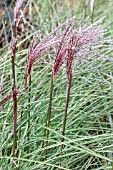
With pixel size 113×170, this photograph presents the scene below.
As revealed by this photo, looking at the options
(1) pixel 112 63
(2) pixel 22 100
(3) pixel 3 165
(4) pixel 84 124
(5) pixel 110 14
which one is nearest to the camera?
(3) pixel 3 165

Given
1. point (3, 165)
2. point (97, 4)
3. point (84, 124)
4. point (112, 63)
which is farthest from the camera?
point (97, 4)

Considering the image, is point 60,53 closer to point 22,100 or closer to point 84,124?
point 22,100

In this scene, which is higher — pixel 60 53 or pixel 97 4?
pixel 97 4

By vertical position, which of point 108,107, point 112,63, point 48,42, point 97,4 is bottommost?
point 108,107

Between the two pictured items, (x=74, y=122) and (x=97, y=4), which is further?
(x=97, y=4)

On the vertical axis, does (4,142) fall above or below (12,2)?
below

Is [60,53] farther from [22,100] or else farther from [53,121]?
[53,121]

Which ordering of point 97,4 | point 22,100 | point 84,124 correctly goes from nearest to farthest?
point 22,100, point 84,124, point 97,4

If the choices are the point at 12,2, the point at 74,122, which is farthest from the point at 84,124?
the point at 12,2

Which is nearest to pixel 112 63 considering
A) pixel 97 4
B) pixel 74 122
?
pixel 74 122
